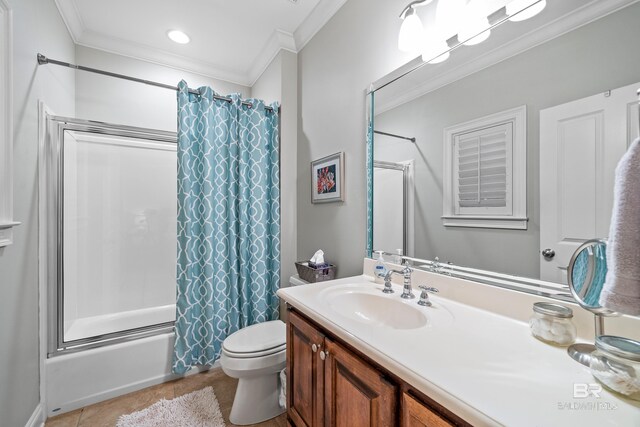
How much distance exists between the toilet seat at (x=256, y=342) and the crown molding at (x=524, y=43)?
149cm

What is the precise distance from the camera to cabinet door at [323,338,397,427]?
0.71 m

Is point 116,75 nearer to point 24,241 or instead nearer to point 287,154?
point 24,241

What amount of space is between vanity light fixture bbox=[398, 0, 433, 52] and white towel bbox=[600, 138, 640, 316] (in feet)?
3.28

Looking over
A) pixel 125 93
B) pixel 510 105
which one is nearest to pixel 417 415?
pixel 510 105

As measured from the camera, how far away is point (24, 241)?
1376mm

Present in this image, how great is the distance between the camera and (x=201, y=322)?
76.6 inches

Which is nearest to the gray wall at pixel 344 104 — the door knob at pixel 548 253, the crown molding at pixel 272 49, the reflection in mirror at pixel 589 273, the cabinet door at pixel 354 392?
the crown molding at pixel 272 49

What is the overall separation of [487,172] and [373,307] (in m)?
0.72

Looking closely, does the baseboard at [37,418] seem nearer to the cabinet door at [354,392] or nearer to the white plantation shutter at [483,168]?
the cabinet door at [354,392]

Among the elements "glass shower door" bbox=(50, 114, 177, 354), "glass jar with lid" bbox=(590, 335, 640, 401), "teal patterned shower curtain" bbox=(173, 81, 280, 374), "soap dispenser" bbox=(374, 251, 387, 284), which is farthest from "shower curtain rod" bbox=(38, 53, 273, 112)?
"glass jar with lid" bbox=(590, 335, 640, 401)

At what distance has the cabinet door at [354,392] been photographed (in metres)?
0.71

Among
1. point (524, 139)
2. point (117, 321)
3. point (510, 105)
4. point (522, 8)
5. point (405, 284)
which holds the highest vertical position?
point (522, 8)

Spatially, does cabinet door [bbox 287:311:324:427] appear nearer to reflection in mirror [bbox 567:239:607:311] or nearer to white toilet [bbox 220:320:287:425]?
white toilet [bbox 220:320:287:425]

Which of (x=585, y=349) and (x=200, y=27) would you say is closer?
(x=585, y=349)
